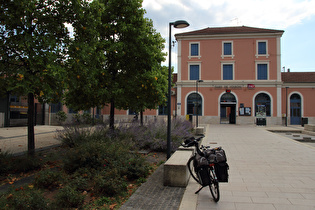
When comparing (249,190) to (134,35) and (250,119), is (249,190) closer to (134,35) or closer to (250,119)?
(134,35)

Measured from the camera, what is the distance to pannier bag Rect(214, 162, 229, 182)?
421 centimetres

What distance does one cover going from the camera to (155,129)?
1105 cm

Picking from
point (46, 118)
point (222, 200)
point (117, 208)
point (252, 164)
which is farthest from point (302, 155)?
point (46, 118)

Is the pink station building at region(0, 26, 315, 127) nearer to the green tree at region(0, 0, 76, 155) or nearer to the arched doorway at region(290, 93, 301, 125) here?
the arched doorway at region(290, 93, 301, 125)

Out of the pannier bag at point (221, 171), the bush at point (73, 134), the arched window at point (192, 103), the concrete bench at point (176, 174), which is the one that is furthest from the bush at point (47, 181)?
the arched window at point (192, 103)

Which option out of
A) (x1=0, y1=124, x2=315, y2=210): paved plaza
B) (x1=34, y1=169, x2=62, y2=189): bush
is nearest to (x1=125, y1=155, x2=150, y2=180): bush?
(x1=0, y1=124, x2=315, y2=210): paved plaza

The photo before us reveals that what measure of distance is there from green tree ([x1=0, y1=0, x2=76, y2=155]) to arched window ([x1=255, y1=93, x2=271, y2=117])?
30147mm

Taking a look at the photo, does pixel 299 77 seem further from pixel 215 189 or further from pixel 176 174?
pixel 215 189

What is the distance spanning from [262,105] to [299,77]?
886 cm

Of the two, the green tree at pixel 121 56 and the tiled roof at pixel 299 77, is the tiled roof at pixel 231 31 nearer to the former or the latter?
the tiled roof at pixel 299 77

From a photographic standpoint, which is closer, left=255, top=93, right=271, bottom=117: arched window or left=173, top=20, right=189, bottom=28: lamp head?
left=173, top=20, right=189, bottom=28: lamp head

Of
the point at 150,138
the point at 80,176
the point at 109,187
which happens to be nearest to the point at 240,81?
the point at 150,138

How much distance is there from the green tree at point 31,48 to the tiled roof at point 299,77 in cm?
3487

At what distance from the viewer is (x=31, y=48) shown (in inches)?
227
